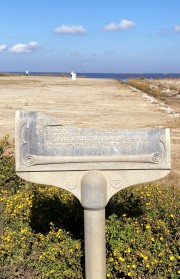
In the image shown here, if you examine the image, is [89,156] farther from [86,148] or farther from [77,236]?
[77,236]

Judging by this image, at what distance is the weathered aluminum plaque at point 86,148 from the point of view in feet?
13.4

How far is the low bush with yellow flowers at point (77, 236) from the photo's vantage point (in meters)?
4.28

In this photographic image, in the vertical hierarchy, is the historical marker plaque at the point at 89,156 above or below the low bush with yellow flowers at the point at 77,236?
above

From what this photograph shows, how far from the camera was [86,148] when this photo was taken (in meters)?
4.08

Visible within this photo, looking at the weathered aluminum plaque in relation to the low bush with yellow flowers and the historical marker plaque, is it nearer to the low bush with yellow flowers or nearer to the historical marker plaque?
the historical marker plaque

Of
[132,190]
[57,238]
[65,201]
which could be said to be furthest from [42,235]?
[132,190]

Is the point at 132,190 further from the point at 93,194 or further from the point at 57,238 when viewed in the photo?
the point at 93,194

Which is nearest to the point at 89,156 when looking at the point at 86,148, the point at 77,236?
the point at 86,148

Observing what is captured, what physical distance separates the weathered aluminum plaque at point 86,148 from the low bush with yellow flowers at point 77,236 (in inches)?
32.9

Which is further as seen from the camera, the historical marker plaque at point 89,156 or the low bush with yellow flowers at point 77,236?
the low bush with yellow flowers at point 77,236

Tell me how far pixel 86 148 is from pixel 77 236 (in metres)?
1.54

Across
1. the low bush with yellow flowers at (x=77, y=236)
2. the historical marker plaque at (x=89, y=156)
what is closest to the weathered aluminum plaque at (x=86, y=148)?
the historical marker plaque at (x=89, y=156)

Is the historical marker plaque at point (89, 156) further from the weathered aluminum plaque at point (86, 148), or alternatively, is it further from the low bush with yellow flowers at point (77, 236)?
the low bush with yellow flowers at point (77, 236)

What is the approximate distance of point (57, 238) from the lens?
4793 mm
